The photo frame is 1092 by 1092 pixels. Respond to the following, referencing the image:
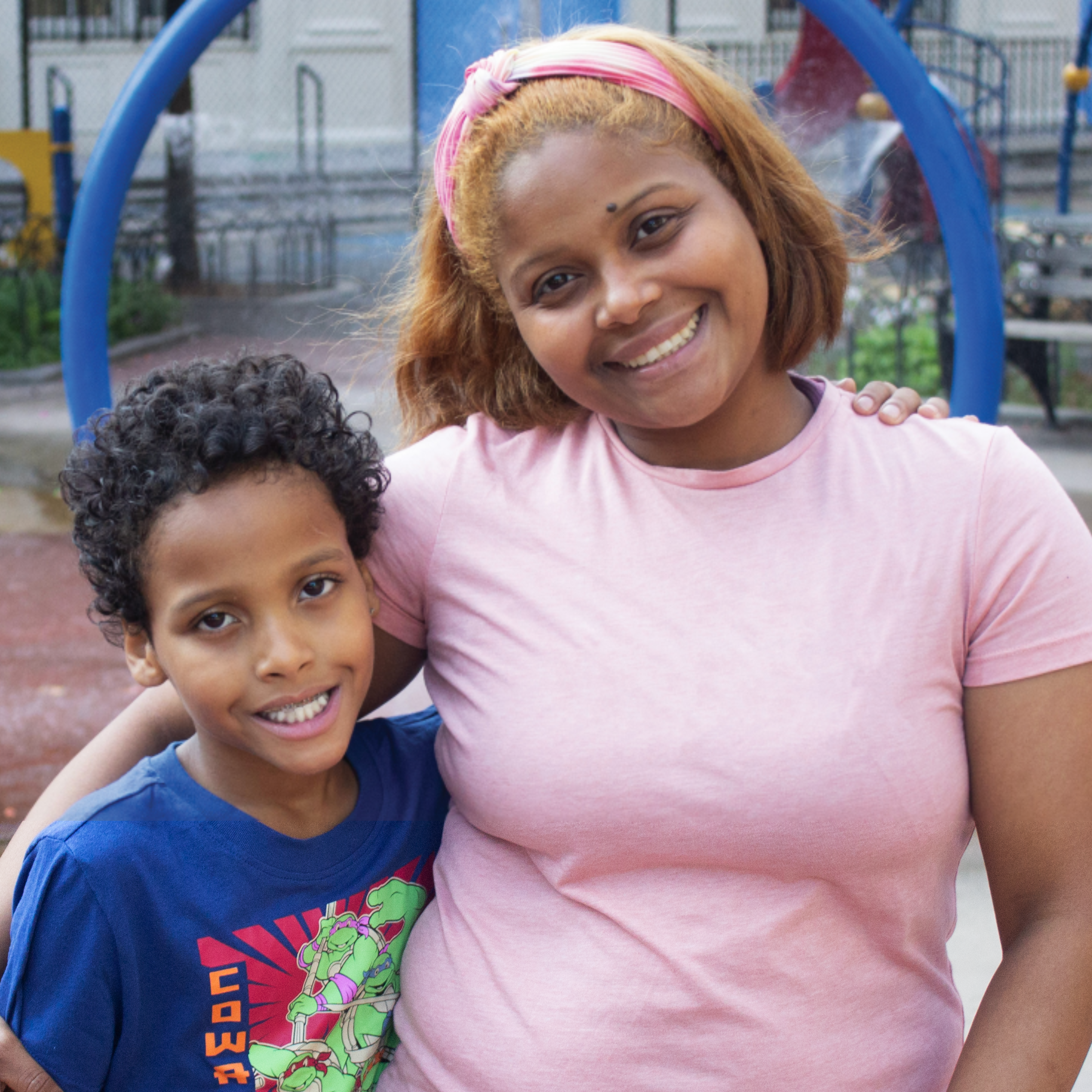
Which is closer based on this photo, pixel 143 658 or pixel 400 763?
pixel 143 658

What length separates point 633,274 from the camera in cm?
147

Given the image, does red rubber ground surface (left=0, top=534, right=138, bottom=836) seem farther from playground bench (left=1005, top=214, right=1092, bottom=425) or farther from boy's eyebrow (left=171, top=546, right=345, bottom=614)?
playground bench (left=1005, top=214, right=1092, bottom=425)

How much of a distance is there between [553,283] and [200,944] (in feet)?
2.63

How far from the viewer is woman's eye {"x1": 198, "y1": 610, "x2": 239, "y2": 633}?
146 cm

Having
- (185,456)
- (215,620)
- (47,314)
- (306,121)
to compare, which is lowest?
(47,314)

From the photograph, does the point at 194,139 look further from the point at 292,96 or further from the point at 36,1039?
the point at 36,1039

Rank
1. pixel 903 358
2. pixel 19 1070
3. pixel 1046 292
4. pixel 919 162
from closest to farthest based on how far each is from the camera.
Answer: pixel 19 1070
pixel 919 162
pixel 1046 292
pixel 903 358

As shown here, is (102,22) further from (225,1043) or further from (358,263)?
(225,1043)

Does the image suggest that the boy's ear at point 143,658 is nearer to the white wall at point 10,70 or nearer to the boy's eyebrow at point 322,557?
the boy's eyebrow at point 322,557

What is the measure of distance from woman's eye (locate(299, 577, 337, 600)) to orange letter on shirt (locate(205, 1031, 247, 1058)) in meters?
0.47

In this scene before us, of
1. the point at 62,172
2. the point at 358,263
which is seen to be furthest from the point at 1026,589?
the point at 62,172

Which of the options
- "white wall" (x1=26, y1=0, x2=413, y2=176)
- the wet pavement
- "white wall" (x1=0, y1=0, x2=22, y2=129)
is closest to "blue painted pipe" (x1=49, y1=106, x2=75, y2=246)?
"white wall" (x1=26, y1=0, x2=413, y2=176)

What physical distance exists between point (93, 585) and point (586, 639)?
0.56 m

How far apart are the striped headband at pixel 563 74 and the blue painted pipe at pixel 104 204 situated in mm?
1179
